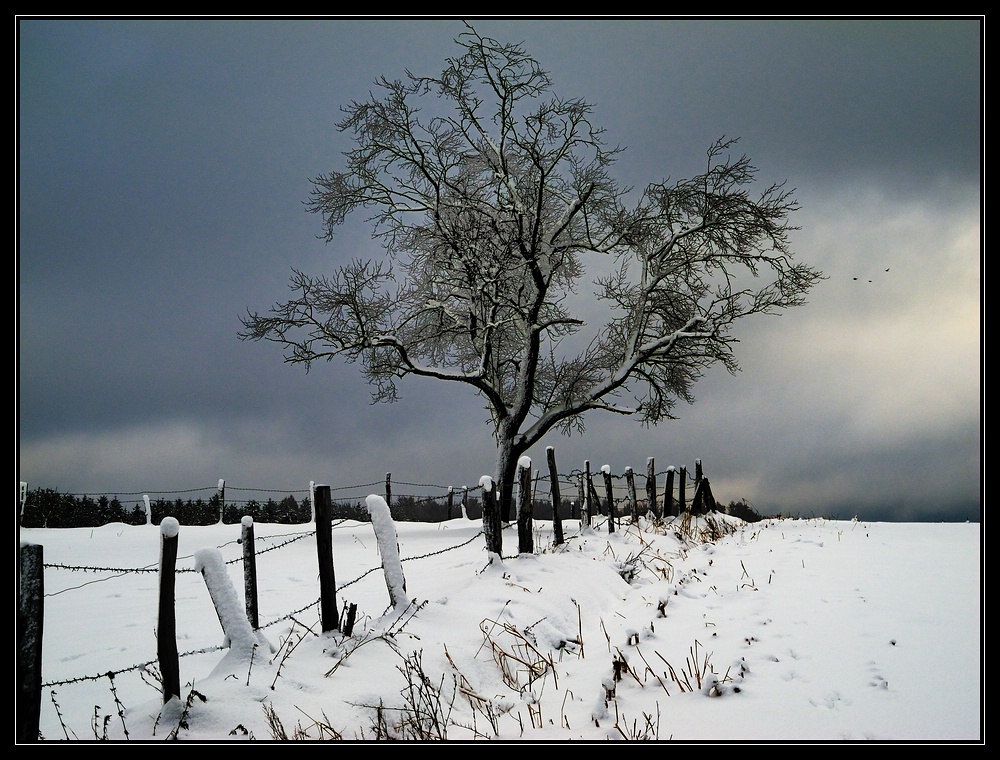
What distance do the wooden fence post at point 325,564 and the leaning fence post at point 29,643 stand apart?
6.60 ft

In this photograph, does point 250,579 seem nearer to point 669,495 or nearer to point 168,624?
point 168,624

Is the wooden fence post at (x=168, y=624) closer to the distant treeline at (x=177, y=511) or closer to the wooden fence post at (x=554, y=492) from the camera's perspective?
the wooden fence post at (x=554, y=492)

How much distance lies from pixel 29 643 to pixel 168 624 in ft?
2.53

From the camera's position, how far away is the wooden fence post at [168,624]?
13.3ft

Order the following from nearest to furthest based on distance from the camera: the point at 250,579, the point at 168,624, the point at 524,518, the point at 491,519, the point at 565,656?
the point at 168,624 → the point at 565,656 → the point at 250,579 → the point at 491,519 → the point at 524,518

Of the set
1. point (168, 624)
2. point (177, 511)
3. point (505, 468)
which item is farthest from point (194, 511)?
point (168, 624)

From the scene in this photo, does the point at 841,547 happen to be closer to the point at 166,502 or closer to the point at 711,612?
the point at 711,612

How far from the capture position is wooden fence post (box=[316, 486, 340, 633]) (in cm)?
545

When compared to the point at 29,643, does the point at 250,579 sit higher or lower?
lower

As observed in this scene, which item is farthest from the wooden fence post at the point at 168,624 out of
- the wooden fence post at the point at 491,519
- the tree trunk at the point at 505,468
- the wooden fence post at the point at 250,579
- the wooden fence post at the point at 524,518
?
the tree trunk at the point at 505,468

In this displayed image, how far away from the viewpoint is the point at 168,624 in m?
4.22

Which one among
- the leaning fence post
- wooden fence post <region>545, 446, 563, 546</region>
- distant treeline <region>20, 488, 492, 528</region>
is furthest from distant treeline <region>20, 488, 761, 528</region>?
the leaning fence post

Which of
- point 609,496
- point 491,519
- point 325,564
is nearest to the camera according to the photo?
point 325,564

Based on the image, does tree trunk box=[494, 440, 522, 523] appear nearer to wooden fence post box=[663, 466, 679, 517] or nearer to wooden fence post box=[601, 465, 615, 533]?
wooden fence post box=[601, 465, 615, 533]
